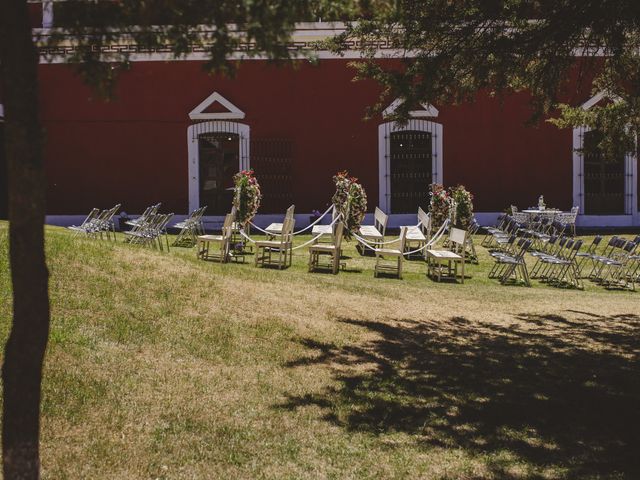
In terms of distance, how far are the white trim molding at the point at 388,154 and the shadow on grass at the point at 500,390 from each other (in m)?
9.95

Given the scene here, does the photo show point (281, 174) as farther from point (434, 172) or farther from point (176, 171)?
point (434, 172)

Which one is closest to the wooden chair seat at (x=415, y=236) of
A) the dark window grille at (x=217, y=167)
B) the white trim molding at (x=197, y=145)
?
the white trim molding at (x=197, y=145)

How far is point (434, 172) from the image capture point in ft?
59.1

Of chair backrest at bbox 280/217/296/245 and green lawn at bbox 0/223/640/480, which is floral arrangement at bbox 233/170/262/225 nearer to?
chair backrest at bbox 280/217/296/245

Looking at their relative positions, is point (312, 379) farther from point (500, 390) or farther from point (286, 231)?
point (286, 231)

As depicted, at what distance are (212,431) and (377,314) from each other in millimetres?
4083

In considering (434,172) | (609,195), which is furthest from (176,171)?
(609,195)

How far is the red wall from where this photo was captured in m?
17.7

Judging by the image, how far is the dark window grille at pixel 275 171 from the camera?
17828 millimetres

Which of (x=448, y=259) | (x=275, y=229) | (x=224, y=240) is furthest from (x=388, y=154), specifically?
(x=224, y=240)

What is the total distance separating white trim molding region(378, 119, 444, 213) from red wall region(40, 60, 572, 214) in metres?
0.16

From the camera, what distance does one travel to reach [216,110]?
1772 cm

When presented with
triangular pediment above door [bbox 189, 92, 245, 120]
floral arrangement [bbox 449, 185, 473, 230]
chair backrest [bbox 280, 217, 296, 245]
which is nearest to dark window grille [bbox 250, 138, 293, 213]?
triangular pediment above door [bbox 189, 92, 245, 120]

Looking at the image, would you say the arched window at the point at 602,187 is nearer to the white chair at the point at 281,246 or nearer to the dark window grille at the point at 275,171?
the dark window grille at the point at 275,171
